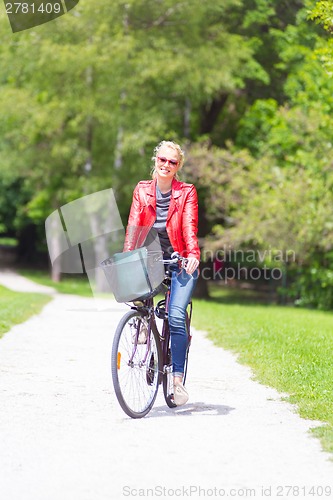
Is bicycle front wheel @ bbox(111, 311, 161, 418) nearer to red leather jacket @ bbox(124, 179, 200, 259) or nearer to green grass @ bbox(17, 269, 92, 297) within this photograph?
red leather jacket @ bbox(124, 179, 200, 259)

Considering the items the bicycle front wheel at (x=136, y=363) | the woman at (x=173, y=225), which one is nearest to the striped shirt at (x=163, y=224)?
the woman at (x=173, y=225)

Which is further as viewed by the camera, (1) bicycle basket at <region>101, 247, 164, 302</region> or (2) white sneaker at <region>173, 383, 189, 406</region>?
(2) white sneaker at <region>173, 383, 189, 406</region>

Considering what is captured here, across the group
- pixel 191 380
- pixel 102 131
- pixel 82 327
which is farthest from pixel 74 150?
pixel 191 380

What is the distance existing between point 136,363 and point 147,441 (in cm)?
96

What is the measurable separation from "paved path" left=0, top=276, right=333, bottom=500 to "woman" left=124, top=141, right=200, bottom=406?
63 cm

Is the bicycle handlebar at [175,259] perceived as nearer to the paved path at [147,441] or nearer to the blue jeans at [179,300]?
the blue jeans at [179,300]

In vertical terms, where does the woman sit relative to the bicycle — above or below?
above

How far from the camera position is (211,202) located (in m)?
27.2

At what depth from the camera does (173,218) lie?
21.2 feet

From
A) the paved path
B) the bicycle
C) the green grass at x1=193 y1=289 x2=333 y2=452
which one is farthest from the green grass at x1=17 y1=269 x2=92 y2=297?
the bicycle

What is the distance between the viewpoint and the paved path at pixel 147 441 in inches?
177

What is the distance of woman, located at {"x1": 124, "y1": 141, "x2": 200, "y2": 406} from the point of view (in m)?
6.46

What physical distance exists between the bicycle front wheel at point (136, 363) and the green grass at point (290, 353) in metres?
1.14

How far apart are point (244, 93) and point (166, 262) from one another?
24.0m
